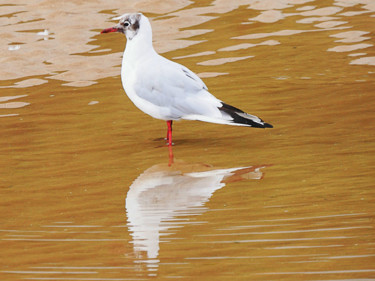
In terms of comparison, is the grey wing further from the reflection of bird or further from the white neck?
the reflection of bird

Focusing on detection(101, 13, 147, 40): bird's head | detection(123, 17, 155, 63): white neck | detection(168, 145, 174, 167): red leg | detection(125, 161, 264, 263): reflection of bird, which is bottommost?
detection(168, 145, 174, 167): red leg

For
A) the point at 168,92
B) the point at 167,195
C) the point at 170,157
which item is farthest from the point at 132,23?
the point at 167,195

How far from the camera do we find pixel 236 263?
3334 mm

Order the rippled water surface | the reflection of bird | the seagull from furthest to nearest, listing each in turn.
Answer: the seagull → the reflection of bird → the rippled water surface

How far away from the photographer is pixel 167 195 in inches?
173

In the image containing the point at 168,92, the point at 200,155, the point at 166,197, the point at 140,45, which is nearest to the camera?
the point at 166,197

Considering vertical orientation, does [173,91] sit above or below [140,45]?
below

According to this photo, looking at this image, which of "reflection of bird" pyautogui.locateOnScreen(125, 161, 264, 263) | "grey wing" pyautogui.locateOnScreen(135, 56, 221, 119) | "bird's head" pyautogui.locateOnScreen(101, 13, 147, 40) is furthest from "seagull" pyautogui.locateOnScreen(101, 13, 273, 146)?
"reflection of bird" pyautogui.locateOnScreen(125, 161, 264, 263)

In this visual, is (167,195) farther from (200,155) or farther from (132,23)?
(132,23)

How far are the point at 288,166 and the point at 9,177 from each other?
5.20 feet

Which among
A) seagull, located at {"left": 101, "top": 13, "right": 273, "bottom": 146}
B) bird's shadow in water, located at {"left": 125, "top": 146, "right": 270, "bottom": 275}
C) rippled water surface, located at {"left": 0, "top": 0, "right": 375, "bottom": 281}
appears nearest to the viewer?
rippled water surface, located at {"left": 0, "top": 0, "right": 375, "bottom": 281}

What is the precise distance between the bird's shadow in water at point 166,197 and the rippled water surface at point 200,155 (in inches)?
0.5

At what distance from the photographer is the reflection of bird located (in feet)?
12.4

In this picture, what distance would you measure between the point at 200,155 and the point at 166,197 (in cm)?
92
